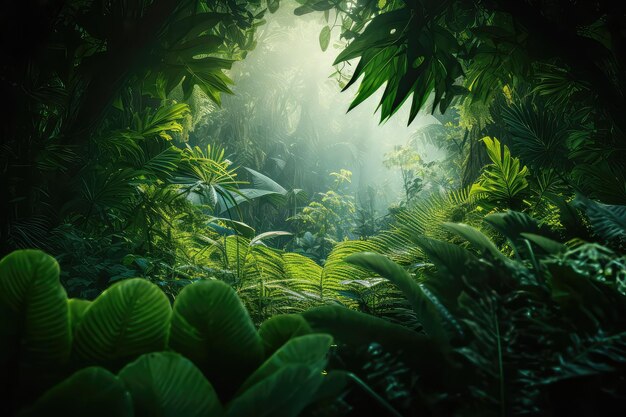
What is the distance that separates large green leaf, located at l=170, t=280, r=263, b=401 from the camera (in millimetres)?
543

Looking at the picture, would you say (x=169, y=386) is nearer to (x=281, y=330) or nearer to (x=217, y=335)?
(x=217, y=335)

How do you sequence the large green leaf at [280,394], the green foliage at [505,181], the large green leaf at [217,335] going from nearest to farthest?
the large green leaf at [280,394], the large green leaf at [217,335], the green foliage at [505,181]

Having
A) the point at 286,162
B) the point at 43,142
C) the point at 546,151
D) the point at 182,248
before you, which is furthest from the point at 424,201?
the point at 286,162

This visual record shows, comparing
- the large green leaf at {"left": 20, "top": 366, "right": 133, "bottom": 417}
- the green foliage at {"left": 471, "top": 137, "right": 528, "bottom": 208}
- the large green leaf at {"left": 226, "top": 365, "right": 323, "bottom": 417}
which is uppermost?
the green foliage at {"left": 471, "top": 137, "right": 528, "bottom": 208}

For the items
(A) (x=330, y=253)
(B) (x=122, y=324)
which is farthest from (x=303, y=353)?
(A) (x=330, y=253)

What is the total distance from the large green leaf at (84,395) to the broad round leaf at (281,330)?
8.9 inches

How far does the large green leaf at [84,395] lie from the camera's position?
1.46 feet

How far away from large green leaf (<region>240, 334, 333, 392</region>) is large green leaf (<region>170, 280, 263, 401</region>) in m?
0.06

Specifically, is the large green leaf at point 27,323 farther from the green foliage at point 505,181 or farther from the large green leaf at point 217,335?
the green foliage at point 505,181

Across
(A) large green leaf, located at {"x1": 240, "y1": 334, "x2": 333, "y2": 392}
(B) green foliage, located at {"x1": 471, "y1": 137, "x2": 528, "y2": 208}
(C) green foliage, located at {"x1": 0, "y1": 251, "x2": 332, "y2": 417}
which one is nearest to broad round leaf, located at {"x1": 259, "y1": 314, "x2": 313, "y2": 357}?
(C) green foliage, located at {"x1": 0, "y1": 251, "x2": 332, "y2": 417}

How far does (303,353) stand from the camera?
0.49m

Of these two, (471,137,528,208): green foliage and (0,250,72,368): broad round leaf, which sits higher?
(471,137,528,208): green foliage

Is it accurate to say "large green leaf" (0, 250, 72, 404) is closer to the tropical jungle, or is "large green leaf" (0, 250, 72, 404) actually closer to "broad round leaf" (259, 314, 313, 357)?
the tropical jungle

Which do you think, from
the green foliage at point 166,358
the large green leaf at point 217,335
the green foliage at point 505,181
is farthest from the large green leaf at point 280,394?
the green foliage at point 505,181
